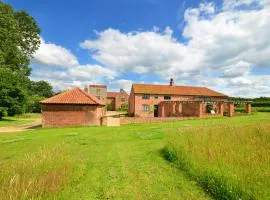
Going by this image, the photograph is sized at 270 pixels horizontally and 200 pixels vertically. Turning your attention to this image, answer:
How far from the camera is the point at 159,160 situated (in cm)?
935

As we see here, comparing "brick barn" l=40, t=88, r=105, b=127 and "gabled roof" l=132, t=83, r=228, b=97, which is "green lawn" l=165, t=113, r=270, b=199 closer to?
"brick barn" l=40, t=88, r=105, b=127

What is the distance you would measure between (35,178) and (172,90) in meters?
48.5

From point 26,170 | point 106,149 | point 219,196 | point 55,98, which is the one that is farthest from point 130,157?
point 55,98

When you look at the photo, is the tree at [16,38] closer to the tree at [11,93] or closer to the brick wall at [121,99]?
the tree at [11,93]

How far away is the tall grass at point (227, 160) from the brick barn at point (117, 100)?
82.9 meters

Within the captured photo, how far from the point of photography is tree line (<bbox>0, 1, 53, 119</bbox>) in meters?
33.9

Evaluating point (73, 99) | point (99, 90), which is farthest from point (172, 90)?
point (99, 90)

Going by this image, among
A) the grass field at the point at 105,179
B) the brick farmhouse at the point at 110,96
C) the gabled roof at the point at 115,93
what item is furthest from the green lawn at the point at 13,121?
the gabled roof at the point at 115,93

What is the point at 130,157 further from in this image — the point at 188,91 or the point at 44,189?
the point at 188,91

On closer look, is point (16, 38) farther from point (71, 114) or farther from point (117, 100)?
point (117, 100)

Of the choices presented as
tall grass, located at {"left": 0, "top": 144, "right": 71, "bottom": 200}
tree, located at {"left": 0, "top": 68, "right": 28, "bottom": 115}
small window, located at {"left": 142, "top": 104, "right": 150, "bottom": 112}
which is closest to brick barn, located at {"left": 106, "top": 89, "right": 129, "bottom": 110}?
small window, located at {"left": 142, "top": 104, "right": 150, "bottom": 112}

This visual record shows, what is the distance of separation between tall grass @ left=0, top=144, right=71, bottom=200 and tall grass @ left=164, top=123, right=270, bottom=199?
4.04 metres

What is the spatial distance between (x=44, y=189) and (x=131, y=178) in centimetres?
261

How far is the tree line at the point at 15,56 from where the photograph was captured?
33.9 meters
